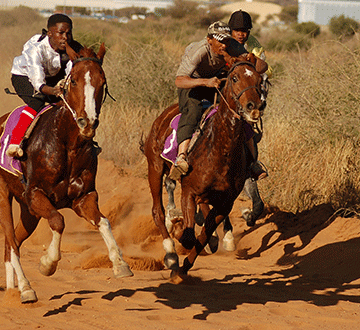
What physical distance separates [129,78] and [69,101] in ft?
38.5

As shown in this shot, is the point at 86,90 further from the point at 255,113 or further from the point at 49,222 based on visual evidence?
the point at 255,113

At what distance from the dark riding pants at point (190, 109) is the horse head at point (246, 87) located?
0.91 meters

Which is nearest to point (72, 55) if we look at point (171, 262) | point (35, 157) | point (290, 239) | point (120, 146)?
point (35, 157)

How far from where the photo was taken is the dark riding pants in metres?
8.02

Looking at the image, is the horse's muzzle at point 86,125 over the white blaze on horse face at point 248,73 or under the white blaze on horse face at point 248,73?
under

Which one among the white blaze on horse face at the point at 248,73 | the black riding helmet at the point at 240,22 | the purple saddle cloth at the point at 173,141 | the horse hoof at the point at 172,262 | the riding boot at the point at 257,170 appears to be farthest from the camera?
the black riding helmet at the point at 240,22

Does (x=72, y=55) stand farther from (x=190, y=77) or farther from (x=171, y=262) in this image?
(x=171, y=262)

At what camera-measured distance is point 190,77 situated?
802cm

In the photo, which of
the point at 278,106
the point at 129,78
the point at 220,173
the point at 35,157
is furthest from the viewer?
the point at 129,78

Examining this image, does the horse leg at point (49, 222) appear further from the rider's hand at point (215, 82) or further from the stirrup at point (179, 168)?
the rider's hand at point (215, 82)

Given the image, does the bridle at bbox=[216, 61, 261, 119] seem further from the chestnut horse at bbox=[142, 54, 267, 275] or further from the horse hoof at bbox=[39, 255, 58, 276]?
the horse hoof at bbox=[39, 255, 58, 276]

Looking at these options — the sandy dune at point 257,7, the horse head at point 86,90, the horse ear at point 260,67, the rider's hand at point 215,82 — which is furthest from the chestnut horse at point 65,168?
the sandy dune at point 257,7

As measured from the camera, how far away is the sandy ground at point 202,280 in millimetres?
6469

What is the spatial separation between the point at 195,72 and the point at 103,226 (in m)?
2.82
